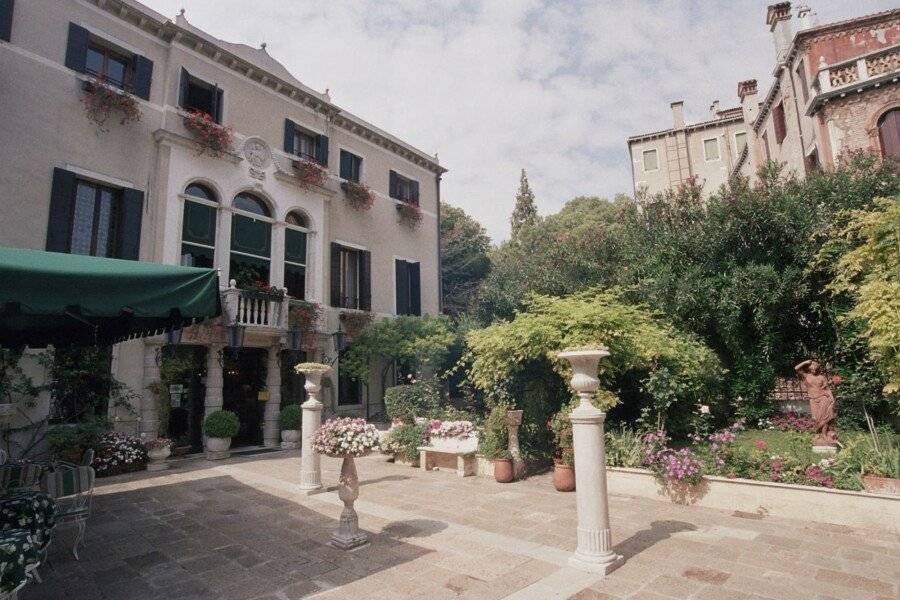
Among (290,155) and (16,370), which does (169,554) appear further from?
(290,155)

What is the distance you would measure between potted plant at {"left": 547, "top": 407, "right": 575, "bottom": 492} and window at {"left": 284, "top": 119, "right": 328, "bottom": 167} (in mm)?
11224

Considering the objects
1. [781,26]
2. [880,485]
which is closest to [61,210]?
[880,485]

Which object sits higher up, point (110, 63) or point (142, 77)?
point (110, 63)

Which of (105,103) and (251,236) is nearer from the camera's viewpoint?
(105,103)

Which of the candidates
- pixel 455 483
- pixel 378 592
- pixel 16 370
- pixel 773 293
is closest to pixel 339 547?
→ pixel 378 592

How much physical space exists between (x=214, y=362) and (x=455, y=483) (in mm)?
6981

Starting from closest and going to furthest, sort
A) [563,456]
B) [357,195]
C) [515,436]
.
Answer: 1. [563,456]
2. [515,436]
3. [357,195]

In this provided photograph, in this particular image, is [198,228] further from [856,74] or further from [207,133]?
[856,74]

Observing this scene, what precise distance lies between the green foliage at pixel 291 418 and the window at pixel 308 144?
753cm

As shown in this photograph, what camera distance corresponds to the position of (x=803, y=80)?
14961mm

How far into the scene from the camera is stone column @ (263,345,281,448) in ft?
41.9

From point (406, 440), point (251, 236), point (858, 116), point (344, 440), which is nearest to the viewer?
point (344, 440)

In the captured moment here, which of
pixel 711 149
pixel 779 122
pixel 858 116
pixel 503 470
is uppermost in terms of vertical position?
pixel 711 149

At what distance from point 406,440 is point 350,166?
10.1m
